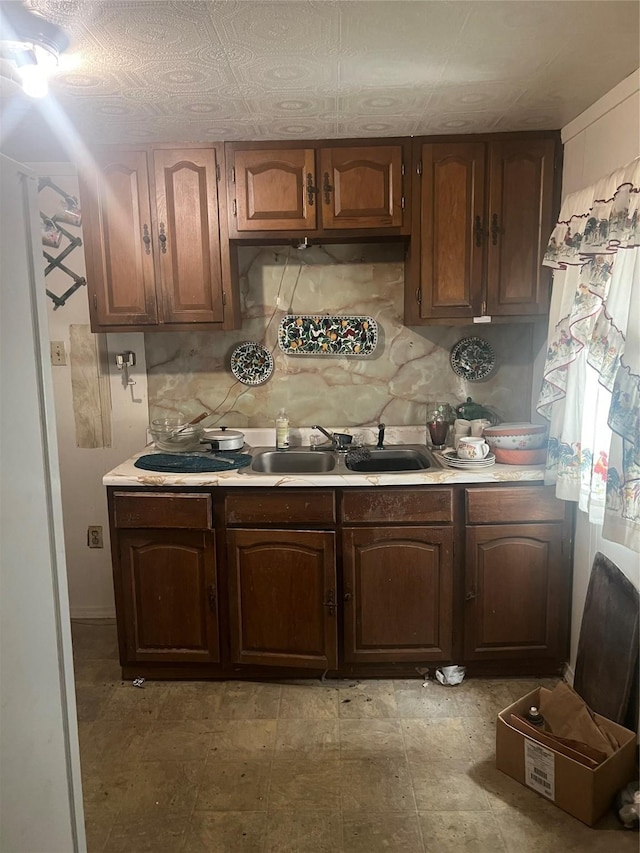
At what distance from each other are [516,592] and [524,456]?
1.85 feet

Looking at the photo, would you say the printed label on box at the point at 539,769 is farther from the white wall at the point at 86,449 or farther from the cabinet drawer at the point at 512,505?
the white wall at the point at 86,449

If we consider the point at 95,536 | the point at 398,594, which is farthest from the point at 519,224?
the point at 95,536

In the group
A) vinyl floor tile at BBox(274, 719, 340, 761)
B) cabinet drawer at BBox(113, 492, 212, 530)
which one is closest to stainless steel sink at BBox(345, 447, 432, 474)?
cabinet drawer at BBox(113, 492, 212, 530)

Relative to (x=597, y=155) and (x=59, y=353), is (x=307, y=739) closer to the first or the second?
(x=59, y=353)

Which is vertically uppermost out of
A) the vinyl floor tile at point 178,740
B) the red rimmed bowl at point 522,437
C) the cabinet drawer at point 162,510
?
the red rimmed bowl at point 522,437

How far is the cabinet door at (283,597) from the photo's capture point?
2592 mm

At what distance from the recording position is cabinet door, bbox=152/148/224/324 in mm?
2711

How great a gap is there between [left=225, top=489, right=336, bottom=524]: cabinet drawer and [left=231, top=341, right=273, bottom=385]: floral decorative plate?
0.77 meters

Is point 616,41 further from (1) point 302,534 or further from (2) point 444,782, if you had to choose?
(2) point 444,782

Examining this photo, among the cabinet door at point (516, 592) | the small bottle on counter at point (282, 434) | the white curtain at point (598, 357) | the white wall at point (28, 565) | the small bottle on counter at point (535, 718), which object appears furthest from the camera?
the small bottle on counter at point (282, 434)

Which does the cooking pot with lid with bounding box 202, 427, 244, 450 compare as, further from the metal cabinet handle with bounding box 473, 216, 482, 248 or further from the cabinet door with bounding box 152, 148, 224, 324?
the metal cabinet handle with bounding box 473, 216, 482, 248

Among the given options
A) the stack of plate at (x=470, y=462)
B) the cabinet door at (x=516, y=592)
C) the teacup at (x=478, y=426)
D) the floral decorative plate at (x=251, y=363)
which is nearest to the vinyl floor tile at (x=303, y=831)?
the cabinet door at (x=516, y=592)

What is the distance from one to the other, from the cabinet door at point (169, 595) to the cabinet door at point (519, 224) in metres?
1.63

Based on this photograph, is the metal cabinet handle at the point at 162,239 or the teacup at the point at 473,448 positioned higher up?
the metal cabinet handle at the point at 162,239
